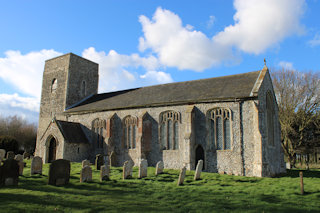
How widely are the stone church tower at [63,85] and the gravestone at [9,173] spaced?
55.9 feet

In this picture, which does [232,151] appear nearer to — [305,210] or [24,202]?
[305,210]

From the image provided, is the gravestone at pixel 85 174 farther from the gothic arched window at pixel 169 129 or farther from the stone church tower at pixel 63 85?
the stone church tower at pixel 63 85

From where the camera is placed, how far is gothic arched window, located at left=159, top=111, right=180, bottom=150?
21.3 m

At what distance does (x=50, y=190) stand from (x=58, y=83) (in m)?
22.2

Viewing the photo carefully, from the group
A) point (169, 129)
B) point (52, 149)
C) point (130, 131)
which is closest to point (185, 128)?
point (169, 129)

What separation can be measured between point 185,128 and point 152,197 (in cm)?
1024

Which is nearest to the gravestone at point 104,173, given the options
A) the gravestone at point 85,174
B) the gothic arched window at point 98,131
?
the gravestone at point 85,174

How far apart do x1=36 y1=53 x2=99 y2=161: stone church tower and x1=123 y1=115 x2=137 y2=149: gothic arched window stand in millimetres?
9231

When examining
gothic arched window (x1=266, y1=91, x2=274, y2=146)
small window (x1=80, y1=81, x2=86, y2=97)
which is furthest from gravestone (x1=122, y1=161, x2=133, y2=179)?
small window (x1=80, y1=81, x2=86, y2=97)

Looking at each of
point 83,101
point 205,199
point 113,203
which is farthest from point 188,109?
point 83,101

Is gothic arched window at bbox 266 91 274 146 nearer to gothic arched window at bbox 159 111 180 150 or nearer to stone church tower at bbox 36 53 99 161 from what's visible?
gothic arched window at bbox 159 111 180 150

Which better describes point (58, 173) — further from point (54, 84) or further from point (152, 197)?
point (54, 84)

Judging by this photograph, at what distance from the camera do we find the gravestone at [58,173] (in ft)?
42.0

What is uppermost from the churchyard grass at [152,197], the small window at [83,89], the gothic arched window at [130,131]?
the small window at [83,89]
